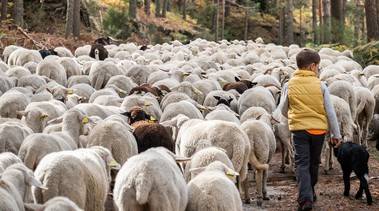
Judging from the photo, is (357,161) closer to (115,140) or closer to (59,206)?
(115,140)

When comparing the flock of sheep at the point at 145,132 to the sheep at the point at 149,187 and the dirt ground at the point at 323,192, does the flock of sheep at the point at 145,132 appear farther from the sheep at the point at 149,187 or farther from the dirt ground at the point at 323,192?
the dirt ground at the point at 323,192

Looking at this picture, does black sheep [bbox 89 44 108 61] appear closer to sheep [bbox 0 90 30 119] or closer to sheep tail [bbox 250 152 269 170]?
sheep [bbox 0 90 30 119]

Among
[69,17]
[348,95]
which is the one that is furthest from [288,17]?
[348,95]

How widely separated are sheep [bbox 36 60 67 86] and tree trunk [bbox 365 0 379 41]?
544 inches

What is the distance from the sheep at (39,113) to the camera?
36.1 ft

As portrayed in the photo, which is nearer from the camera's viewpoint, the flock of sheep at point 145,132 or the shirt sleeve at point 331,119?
the flock of sheep at point 145,132

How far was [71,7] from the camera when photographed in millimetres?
28859

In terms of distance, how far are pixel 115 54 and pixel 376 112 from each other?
11156mm

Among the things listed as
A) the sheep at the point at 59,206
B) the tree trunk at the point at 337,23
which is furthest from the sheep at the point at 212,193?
the tree trunk at the point at 337,23

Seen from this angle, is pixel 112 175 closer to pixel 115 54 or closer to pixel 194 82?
pixel 194 82

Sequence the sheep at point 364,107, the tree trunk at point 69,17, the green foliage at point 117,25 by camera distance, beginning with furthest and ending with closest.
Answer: the green foliage at point 117,25 < the tree trunk at point 69,17 < the sheep at point 364,107

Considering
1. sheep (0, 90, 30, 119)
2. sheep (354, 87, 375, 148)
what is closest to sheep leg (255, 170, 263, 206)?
sheep (0, 90, 30, 119)

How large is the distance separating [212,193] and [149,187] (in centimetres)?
78

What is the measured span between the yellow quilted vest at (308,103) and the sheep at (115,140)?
235 cm
